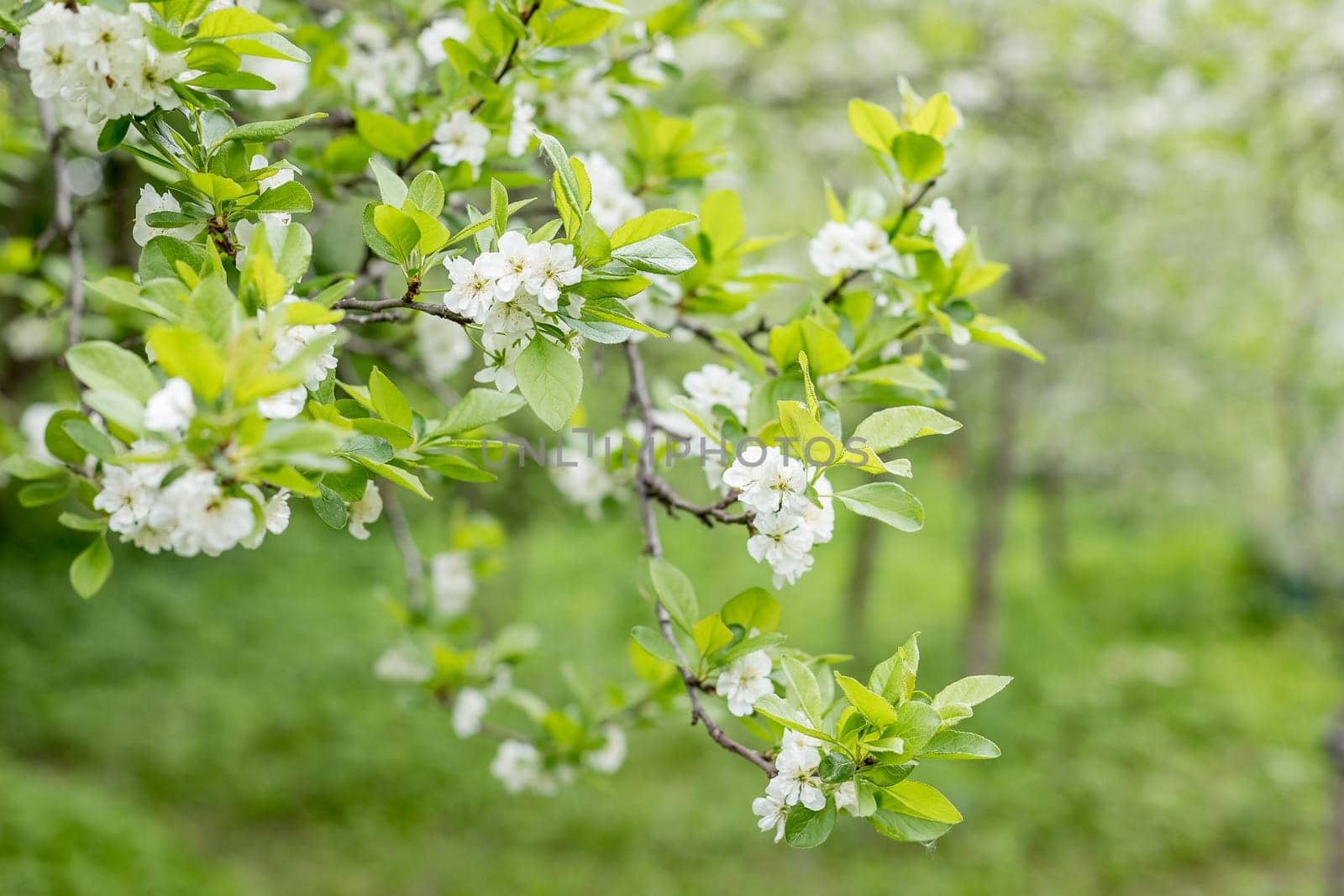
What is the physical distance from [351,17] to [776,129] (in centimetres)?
264

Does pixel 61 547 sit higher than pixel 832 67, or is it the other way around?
pixel 832 67

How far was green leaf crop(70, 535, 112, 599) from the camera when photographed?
3.59 ft

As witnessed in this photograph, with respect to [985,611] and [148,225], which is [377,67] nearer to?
[148,225]

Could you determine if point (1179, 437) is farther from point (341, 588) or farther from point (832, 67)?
point (341, 588)

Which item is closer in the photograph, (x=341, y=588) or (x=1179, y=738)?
(x=1179, y=738)

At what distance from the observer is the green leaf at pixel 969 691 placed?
1036mm

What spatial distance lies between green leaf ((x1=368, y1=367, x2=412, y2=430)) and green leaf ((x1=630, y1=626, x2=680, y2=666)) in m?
0.37

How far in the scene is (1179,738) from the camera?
6191 millimetres

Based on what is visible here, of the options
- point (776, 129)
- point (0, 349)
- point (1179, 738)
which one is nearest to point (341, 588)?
point (0, 349)

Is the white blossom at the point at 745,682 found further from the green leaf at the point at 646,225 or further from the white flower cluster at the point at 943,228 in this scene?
the white flower cluster at the point at 943,228

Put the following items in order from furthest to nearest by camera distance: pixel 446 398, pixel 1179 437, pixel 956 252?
1. pixel 1179 437
2. pixel 446 398
3. pixel 956 252

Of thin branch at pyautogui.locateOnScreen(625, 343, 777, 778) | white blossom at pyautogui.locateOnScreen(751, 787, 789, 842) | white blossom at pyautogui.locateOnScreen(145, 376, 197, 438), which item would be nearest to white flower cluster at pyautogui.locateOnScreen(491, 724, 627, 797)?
thin branch at pyautogui.locateOnScreen(625, 343, 777, 778)

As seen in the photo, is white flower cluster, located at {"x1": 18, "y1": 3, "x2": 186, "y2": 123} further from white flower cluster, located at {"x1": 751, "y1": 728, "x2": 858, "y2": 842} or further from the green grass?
the green grass

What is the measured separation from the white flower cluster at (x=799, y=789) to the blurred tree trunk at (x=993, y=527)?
4786 mm
